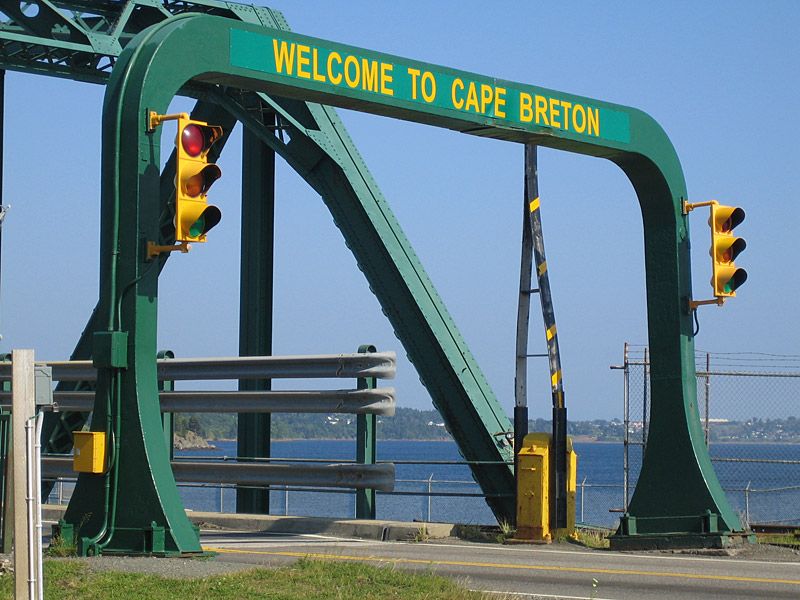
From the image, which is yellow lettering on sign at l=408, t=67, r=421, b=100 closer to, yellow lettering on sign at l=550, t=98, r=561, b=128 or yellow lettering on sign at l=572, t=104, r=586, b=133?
yellow lettering on sign at l=550, t=98, r=561, b=128

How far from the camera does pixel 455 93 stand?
14875 mm

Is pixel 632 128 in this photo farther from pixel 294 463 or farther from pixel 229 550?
pixel 229 550

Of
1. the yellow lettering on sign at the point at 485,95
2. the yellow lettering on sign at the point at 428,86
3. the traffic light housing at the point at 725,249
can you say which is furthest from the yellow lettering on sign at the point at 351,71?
the traffic light housing at the point at 725,249

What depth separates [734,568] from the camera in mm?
12758

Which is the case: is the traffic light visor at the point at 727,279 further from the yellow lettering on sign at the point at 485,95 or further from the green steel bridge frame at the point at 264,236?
the yellow lettering on sign at the point at 485,95

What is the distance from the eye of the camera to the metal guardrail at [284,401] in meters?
15.6

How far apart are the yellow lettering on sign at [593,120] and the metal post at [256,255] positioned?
18.3 feet

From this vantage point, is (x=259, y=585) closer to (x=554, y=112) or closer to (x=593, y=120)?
(x=554, y=112)

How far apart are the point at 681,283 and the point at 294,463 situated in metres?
5.16

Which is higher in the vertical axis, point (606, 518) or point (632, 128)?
point (632, 128)

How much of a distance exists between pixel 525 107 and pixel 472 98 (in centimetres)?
79

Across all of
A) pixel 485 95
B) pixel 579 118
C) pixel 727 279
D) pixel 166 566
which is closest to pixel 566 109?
pixel 579 118

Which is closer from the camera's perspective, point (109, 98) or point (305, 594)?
point (305, 594)

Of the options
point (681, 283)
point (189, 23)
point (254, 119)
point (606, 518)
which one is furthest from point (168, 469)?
point (606, 518)
